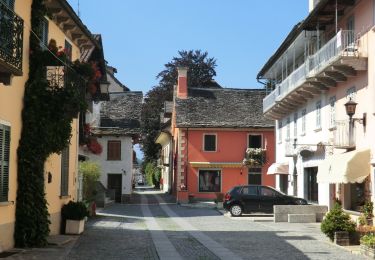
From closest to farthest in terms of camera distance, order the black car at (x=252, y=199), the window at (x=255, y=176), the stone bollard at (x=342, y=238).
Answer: the stone bollard at (x=342, y=238) → the black car at (x=252, y=199) → the window at (x=255, y=176)

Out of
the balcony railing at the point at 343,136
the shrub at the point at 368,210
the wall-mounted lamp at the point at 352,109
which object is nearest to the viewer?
the shrub at the point at 368,210

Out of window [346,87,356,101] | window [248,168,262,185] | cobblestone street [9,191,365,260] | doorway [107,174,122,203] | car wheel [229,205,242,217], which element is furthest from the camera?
window [248,168,262,185]

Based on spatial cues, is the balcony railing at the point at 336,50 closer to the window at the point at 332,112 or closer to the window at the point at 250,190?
the window at the point at 332,112

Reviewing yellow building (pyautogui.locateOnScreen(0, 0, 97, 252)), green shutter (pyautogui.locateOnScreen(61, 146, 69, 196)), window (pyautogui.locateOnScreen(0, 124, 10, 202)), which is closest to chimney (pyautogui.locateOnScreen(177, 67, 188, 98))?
yellow building (pyautogui.locateOnScreen(0, 0, 97, 252))

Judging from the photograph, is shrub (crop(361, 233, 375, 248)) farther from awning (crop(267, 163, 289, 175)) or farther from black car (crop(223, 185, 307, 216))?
awning (crop(267, 163, 289, 175))

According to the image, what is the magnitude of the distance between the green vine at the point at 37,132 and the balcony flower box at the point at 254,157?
31207 mm

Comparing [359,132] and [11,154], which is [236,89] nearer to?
[359,132]

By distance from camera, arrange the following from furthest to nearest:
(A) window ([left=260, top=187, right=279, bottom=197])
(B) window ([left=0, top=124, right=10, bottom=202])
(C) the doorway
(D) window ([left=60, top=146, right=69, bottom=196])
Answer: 1. (C) the doorway
2. (A) window ([left=260, top=187, right=279, bottom=197])
3. (D) window ([left=60, top=146, right=69, bottom=196])
4. (B) window ([left=0, top=124, right=10, bottom=202])

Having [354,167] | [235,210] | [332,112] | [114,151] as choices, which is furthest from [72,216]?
[114,151]

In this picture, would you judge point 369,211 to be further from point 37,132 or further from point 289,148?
point 289,148

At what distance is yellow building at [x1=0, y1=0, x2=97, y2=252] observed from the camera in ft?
36.6

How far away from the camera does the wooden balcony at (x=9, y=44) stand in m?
10.6

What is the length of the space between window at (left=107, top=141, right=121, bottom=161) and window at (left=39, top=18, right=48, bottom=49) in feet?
89.2

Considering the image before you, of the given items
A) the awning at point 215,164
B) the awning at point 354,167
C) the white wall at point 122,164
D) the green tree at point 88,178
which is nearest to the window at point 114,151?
the white wall at point 122,164
